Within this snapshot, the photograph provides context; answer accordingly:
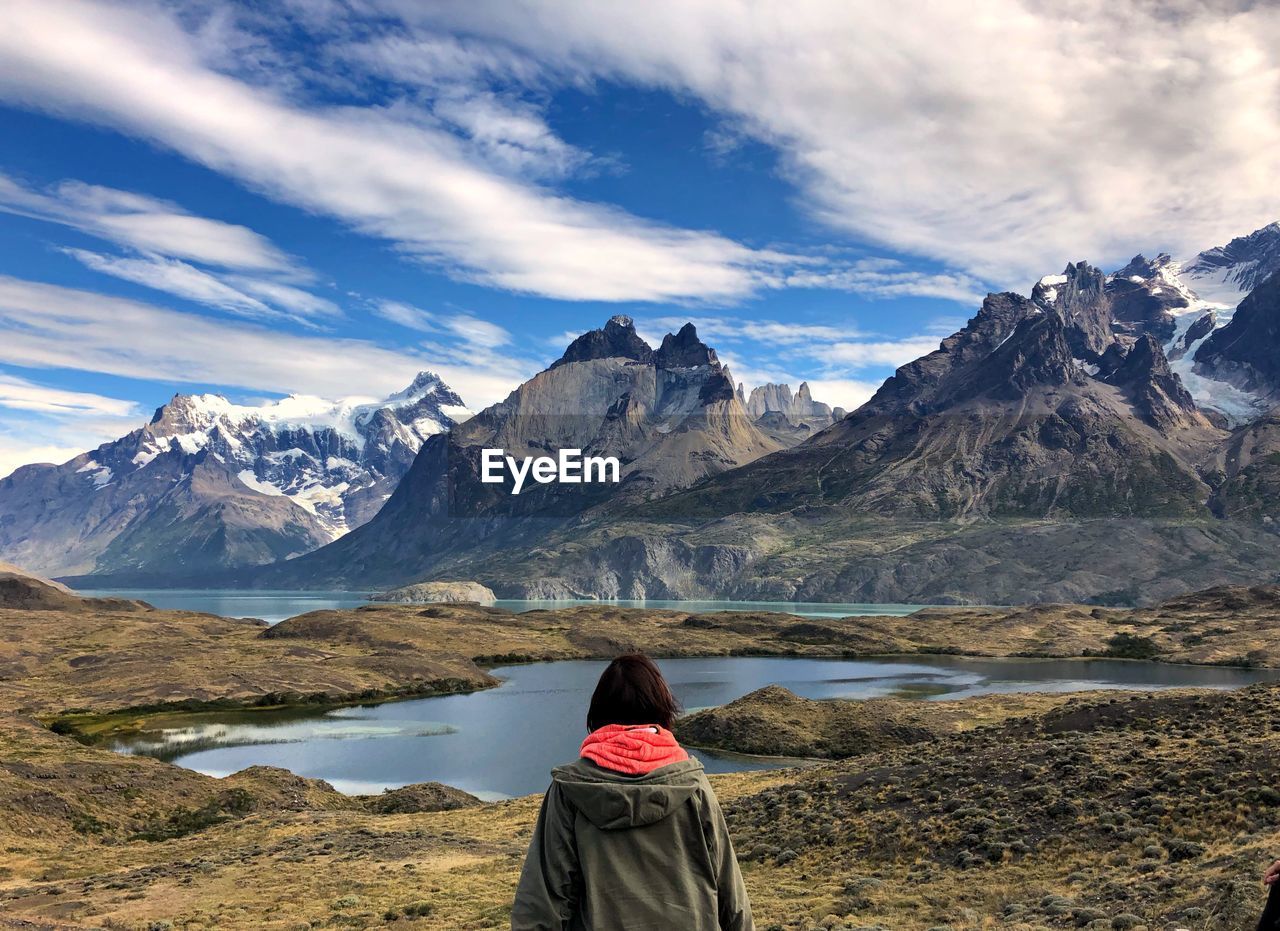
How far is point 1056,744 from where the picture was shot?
41.3 m

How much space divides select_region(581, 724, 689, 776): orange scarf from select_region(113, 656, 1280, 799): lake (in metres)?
65.7

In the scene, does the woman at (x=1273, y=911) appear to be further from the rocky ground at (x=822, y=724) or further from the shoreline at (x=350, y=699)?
the shoreline at (x=350, y=699)

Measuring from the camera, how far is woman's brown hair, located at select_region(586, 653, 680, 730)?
7.99 m

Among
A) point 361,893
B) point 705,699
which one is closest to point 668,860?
point 361,893

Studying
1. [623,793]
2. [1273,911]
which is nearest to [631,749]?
[623,793]

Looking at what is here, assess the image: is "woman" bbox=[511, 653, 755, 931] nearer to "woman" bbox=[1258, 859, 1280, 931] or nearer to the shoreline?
"woman" bbox=[1258, 859, 1280, 931]

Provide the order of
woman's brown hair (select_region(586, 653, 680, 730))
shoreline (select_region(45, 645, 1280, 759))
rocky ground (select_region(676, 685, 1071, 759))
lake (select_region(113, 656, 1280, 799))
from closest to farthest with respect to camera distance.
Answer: woman's brown hair (select_region(586, 653, 680, 730))
lake (select_region(113, 656, 1280, 799))
rocky ground (select_region(676, 685, 1071, 759))
shoreline (select_region(45, 645, 1280, 759))

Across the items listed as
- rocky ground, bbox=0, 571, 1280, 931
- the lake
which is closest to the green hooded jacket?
rocky ground, bbox=0, 571, 1280, 931

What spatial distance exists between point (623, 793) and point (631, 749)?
0.37 metres

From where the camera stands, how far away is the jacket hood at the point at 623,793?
7.48 meters

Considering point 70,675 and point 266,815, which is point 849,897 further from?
point 70,675

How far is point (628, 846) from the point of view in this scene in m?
7.65

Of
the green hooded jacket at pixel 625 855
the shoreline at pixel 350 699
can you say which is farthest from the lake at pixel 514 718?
the green hooded jacket at pixel 625 855

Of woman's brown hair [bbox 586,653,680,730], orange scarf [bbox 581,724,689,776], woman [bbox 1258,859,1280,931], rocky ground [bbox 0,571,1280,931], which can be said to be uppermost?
woman's brown hair [bbox 586,653,680,730]
